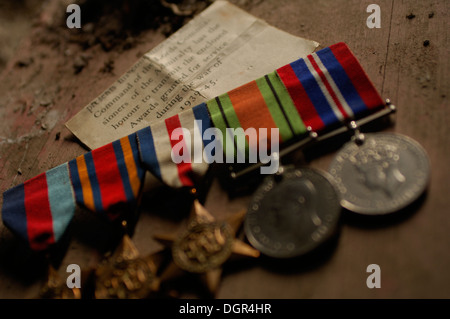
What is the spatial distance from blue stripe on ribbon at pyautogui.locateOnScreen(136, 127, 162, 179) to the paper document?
0.14 meters

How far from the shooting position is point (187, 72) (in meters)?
1.66

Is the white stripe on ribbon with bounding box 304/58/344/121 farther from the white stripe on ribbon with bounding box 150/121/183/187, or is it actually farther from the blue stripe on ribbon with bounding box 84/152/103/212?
the blue stripe on ribbon with bounding box 84/152/103/212

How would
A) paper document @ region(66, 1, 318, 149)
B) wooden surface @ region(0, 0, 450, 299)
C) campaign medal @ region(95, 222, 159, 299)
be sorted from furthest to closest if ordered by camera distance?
paper document @ region(66, 1, 318, 149) → campaign medal @ region(95, 222, 159, 299) → wooden surface @ region(0, 0, 450, 299)

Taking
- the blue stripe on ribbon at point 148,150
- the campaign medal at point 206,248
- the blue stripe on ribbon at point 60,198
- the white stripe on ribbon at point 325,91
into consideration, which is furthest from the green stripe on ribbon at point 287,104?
the blue stripe on ribbon at point 60,198

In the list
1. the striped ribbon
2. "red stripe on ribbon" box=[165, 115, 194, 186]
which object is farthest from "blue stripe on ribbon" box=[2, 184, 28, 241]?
"red stripe on ribbon" box=[165, 115, 194, 186]

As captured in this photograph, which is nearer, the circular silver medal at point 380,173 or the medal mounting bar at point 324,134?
the circular silver medal at point 380,173

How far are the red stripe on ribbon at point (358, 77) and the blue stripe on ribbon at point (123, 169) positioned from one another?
0.89 metres

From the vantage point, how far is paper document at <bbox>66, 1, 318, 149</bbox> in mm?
1562

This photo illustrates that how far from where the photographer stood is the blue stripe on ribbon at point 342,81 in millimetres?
1307

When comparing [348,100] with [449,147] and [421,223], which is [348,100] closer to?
[449,147]

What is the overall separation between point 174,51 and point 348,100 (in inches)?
34.6

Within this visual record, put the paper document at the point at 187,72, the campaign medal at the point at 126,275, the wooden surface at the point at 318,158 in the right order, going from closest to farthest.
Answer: the wooden surface at the point at 318,158, the campaign medal at the point at 126,275, the paper document at the point at 187,72

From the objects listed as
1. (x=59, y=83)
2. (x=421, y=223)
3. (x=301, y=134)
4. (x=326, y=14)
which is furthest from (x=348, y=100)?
(x=59, y=83)

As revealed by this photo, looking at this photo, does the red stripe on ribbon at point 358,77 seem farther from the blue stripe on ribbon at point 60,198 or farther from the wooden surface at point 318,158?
the blue stripe on ribbon at point 60,198
